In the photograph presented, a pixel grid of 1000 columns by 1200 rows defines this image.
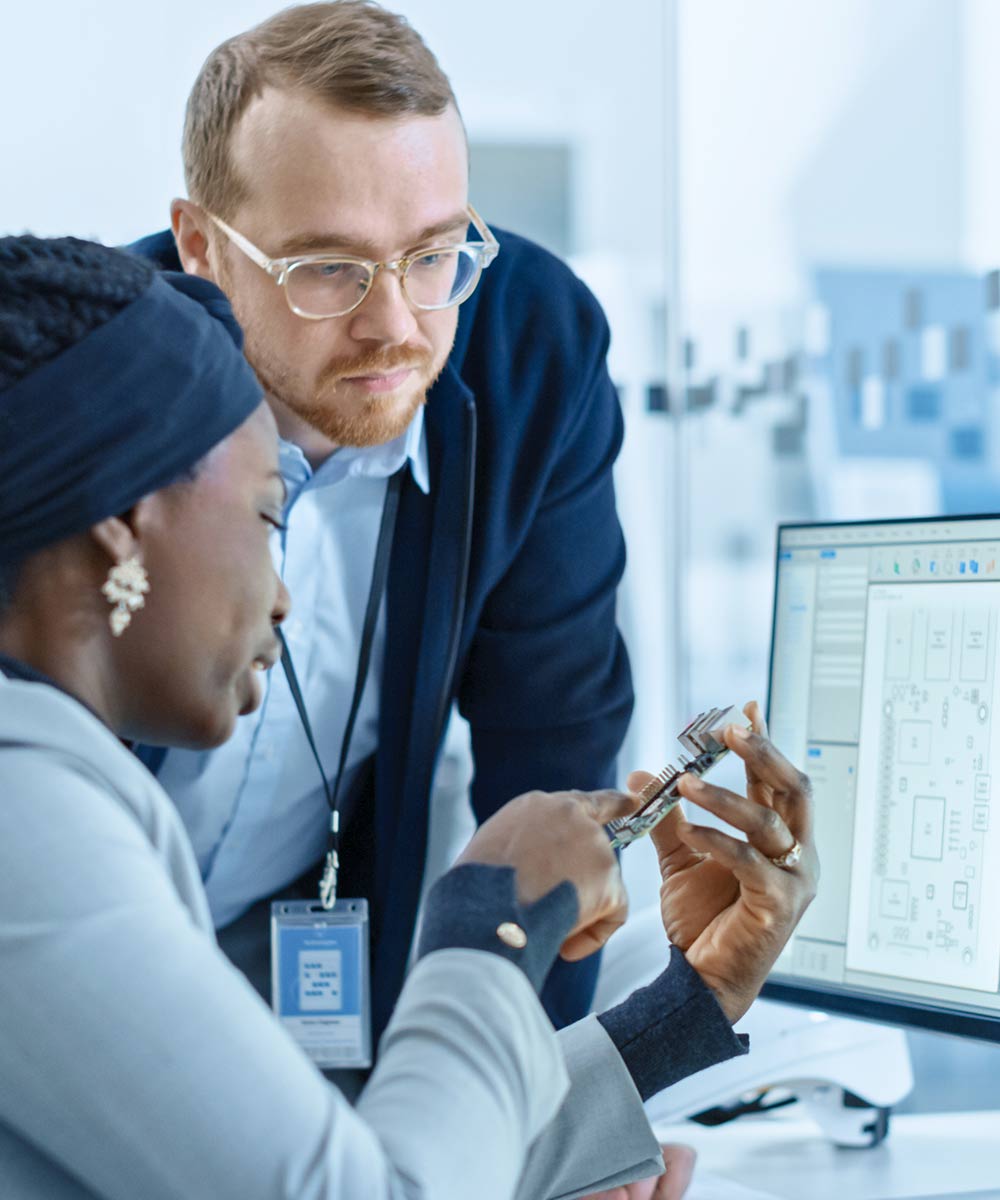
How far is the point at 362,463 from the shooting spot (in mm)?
1554

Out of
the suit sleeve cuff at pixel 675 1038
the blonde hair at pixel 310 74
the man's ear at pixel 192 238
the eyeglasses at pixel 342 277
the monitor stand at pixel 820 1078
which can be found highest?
the blonde hair at pixel 310 74

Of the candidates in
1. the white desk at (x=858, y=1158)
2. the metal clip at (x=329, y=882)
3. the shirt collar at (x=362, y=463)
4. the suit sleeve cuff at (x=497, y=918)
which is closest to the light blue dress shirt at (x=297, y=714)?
the shirt collar at (x=362, y=463)

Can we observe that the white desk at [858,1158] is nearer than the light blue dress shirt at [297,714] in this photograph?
Yes

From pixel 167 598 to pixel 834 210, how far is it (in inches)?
75.8

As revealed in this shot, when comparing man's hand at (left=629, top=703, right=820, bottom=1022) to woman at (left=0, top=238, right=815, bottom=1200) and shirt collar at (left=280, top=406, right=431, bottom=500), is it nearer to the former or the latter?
woman at (left=0, top=238, right=815, bottom=1200)

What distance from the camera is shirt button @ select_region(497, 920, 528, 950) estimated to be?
0.76m

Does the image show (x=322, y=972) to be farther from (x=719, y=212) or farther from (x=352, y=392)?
(x=719, y=212)

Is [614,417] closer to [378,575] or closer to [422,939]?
[378,575]

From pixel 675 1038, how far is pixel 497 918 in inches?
11.9

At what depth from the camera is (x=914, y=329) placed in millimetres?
2256

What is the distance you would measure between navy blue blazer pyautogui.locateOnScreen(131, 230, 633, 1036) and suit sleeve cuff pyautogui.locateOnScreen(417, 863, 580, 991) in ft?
2.49

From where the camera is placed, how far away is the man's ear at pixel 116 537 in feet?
2.64

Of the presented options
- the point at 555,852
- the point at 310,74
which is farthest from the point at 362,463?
the point at 555,852

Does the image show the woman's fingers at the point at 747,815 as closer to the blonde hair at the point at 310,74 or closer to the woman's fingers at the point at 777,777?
the woman's fingers at the point at 777,777
